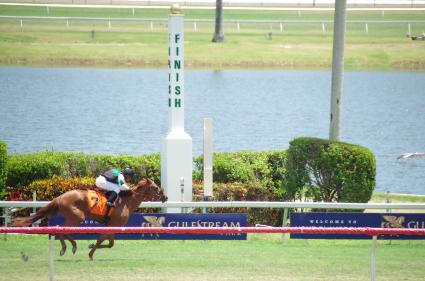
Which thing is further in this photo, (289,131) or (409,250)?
(289,131)

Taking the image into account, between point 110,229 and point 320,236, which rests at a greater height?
point 110,229

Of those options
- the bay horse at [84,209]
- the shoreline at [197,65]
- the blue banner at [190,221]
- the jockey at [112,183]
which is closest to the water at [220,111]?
the shoreline at [197,65]

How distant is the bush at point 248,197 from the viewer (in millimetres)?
18466

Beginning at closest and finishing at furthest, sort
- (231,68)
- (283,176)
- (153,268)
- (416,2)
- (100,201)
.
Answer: (153,268) → (100,201) → (283,176) → (231,68) → (416,2)

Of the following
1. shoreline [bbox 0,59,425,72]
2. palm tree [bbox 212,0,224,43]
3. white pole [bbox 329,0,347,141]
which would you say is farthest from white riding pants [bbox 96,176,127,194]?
palm tree [bbox 212,0,224,43]

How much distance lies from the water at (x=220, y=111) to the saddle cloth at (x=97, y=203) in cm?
1402

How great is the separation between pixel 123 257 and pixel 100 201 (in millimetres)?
966

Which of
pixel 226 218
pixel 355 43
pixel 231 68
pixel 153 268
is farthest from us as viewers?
pixel 355 43

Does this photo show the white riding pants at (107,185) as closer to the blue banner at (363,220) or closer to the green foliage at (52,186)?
the blue banner at (363,220)

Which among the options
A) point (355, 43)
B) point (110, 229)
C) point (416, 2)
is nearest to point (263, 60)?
point (355, 43)

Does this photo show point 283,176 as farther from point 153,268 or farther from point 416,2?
point 416,2

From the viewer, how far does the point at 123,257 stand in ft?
45.0

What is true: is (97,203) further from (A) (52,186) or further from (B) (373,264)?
(A) (52,186)

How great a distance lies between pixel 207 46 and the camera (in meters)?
60.9
